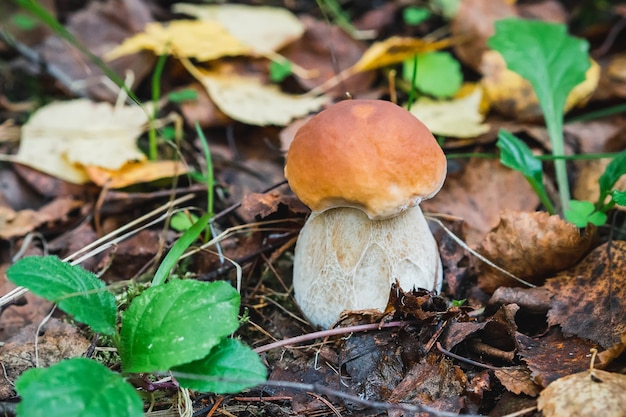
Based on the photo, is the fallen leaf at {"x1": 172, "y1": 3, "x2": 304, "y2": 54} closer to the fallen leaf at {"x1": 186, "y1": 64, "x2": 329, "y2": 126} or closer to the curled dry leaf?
the fallen leaf at {"x1": 186, "y1": 64, "x2": 329, "y2": 126}

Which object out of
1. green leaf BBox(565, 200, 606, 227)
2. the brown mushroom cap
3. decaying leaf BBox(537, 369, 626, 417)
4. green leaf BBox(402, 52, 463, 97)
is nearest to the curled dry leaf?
green leaf BBox(565, 200, 606, 227)

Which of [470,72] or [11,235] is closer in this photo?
[11,235]

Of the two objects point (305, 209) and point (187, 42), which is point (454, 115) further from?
point (187, 42)

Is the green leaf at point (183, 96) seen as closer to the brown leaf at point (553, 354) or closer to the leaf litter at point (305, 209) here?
the leaf litter at point (305, 209)

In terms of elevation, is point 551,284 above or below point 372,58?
below

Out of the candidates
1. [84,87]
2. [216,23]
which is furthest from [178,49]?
[84,87]

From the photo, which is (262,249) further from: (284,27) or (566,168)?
(284,27)

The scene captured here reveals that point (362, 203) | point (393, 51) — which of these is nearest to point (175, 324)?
point (362, 203)
